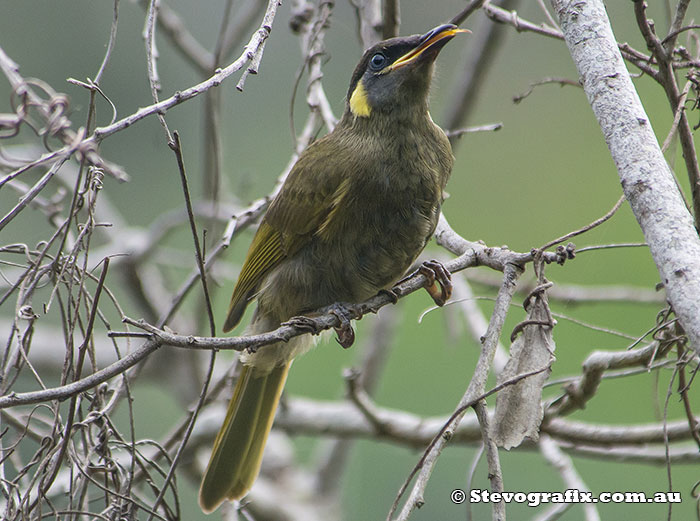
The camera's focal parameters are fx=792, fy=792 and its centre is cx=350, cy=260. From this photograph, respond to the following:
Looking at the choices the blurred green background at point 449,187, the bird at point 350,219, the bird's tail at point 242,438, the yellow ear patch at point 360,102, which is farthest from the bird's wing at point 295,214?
the blurred green background at point 449,187

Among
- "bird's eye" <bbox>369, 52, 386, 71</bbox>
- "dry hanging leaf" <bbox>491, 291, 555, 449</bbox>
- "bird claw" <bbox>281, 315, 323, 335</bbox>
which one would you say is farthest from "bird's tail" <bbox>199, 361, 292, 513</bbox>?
"dry hanging leaf" <bbox>491, 291, 555, 449</bbox>

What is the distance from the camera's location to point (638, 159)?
1.72m

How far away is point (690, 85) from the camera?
7.64 feet

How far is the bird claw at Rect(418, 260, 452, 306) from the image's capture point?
8.74 ft

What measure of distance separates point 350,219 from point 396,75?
600mm

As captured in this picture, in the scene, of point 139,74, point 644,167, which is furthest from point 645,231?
point 139,74

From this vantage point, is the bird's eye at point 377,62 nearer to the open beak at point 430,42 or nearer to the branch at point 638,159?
the open beak at point 430,42

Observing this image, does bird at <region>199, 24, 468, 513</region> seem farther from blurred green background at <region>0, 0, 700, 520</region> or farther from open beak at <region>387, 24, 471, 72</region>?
blurred green background at <region>0, 0, 700, 520</region>

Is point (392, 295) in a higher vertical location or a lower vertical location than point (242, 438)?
higher

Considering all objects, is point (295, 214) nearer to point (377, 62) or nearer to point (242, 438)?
point (377, 62)

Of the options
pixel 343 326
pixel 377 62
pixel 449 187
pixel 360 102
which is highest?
pixel 449 187

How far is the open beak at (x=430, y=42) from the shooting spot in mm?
2818

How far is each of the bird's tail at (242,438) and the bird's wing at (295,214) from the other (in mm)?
297

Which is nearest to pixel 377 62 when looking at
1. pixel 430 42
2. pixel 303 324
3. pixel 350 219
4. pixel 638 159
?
pixel 430 42
